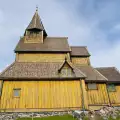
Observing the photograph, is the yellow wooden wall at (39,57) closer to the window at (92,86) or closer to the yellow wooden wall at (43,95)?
the yellow wooden wall at (43,95)

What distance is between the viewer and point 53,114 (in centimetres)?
2161

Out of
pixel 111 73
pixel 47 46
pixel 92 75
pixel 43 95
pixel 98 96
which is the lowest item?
pixel 98 96

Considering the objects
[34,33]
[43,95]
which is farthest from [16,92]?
[34,33]

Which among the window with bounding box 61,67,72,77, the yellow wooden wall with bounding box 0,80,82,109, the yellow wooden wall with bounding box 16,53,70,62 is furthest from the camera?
the yellow wooden wall with bounding box 16,53,70,62

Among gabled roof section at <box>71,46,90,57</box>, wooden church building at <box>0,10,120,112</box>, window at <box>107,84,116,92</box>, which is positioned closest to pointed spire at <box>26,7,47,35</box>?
wooden church building at <box>0,10,120,112</box>

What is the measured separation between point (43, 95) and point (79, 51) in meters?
13.5

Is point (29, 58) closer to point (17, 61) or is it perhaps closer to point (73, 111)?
point (17, 61)

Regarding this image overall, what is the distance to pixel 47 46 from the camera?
30547mm

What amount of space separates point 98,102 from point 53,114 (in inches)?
257

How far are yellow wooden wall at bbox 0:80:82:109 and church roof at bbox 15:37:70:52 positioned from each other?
7.33 metres

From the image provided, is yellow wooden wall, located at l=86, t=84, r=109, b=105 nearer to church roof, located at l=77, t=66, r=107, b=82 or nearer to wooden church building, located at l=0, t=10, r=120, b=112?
wooden church building, located at l=0, t=10, r=120, b=112

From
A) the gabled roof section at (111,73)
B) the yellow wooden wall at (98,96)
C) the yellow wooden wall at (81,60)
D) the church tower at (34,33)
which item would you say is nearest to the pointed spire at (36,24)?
the church tower at (34,33)

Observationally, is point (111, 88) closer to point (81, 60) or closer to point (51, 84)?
point (81, 60)

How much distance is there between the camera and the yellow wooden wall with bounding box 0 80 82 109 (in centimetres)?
2195
